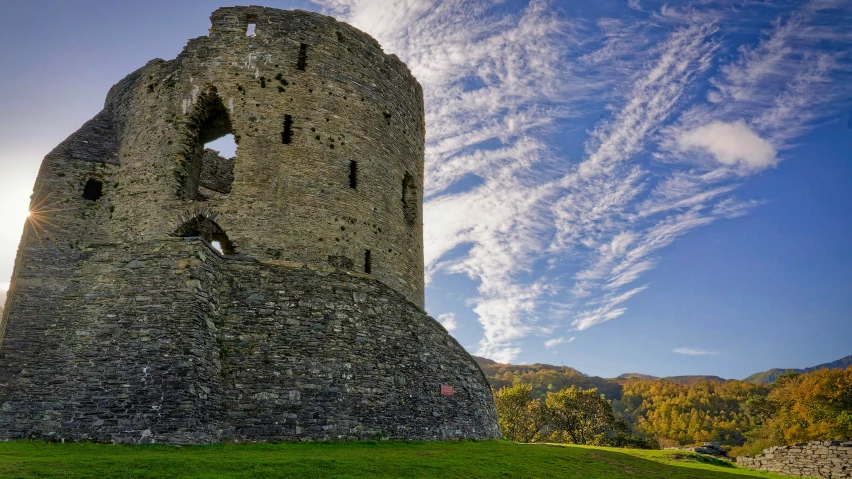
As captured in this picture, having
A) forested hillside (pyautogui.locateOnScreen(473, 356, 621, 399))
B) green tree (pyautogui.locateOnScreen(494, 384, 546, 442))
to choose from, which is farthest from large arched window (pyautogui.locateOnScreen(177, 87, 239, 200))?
forested hillside (pyautogui.locateOnScreen(473, 356, 621, 399))

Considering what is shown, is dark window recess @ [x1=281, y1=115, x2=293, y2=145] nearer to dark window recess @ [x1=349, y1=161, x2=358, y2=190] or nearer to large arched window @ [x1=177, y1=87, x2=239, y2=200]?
large arched window @ [x1=177, y1=87, x2=239, y2=200]

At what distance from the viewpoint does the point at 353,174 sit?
1933 cm

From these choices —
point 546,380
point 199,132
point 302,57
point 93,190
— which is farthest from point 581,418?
point 546,380

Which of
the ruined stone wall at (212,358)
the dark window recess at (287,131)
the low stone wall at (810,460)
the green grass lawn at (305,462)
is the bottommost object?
the low stone wall at (810,460)

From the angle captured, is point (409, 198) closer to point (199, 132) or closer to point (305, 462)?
point (199, 132)

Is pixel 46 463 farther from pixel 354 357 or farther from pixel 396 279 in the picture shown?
pixel 396 279

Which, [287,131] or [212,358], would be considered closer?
[212,358]

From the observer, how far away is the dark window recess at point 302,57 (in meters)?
19.4

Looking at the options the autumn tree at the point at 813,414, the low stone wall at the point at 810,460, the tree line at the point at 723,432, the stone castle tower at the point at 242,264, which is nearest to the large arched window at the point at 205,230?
the stone castle tower at the point at 242,264

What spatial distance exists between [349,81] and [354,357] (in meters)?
10.8

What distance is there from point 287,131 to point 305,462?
12.2 metres

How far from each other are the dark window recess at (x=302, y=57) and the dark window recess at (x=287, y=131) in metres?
1.99

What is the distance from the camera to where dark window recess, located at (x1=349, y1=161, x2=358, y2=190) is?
19188 mm

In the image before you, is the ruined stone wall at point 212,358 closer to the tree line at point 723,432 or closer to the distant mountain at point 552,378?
the tree line at point 723,432
